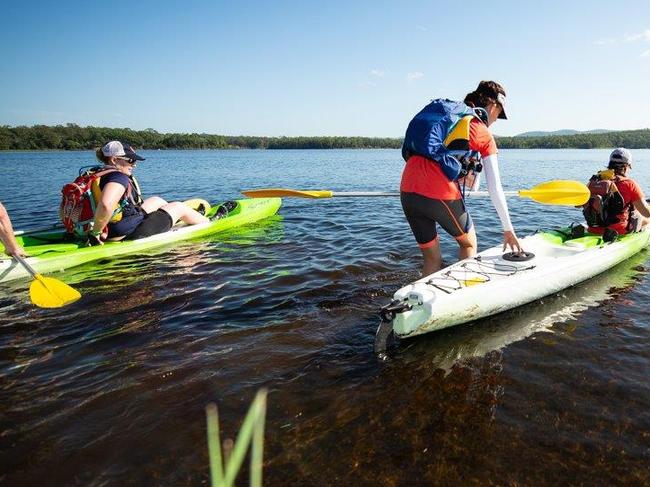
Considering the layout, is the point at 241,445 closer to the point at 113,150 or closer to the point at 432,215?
the point at 432,215

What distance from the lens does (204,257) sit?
6.80m

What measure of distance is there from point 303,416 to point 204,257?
14.8 feet

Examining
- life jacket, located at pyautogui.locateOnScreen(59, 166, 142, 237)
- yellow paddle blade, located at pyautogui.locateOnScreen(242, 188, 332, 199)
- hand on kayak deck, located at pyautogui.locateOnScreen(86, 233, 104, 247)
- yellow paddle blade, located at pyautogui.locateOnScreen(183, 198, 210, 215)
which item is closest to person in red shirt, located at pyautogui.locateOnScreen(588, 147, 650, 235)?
yellow paddle blade, located at pyautogui.locateOnScreen(242, 188, 332, 199)

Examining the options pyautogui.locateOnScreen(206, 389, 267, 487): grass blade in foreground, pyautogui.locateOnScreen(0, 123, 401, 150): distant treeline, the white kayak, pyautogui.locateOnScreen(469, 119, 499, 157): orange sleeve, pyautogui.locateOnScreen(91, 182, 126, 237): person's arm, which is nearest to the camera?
pyautogui.locateOnScreen(206, 389, 267, 487): grass blade in foreground

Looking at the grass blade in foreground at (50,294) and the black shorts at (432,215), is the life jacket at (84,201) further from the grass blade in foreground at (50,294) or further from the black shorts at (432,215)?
the black shorts at (432,215)

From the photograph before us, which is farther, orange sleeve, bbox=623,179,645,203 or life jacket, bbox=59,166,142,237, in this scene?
life jacket, bbox=59,166,142,237

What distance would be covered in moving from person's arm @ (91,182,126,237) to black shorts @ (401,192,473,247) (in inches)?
179

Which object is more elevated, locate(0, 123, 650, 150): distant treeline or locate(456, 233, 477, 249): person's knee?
locate(0, 123, 650, 150): distant treeline

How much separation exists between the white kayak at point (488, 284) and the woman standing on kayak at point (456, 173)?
44cm

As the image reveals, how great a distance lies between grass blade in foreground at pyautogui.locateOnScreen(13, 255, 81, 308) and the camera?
454 centimetres

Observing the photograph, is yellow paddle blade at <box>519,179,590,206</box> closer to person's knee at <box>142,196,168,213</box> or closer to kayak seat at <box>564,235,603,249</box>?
kayak seat at <box>564,235,603,249</box>

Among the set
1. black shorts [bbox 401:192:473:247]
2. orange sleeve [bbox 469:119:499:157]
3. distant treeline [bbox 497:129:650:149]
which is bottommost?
black shorts [bbox 401:192:473:247]

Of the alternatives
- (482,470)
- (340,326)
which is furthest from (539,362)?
(340,326)

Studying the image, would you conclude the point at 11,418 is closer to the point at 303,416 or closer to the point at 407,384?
the point at 303,416
